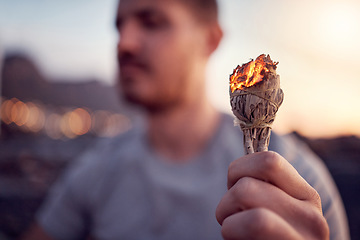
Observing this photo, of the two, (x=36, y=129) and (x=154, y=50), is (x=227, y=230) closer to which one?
(x=154, y=50)

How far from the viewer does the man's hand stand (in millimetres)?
731

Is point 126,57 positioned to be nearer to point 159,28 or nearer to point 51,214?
point 159,28

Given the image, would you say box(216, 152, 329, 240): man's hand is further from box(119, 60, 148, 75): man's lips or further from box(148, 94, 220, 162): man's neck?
box(148, 94, 220, 162): man's neck

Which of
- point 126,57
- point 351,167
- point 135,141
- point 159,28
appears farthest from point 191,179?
point 351,167

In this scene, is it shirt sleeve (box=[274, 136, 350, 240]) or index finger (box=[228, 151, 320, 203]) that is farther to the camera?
shirt sleeve (box=[274, 136, 350, 240])

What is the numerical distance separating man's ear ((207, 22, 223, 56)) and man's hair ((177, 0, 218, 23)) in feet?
0.30

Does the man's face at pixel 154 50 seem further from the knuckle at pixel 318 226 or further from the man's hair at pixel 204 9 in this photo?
the knuckle at pixel 318 226

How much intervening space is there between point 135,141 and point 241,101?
2825 mm

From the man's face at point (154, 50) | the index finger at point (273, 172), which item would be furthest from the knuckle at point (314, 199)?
the man's face at point (154, 50)

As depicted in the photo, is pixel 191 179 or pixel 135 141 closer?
pixel 191 179

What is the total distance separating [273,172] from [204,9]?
291 centimetres

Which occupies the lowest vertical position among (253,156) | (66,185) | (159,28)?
(66,185)

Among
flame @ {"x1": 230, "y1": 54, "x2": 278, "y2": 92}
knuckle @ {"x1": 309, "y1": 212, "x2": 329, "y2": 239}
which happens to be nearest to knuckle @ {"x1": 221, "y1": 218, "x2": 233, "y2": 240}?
knuckle @ {"x1": 309, "y1": 212, "x2": 329, "y2": 239}

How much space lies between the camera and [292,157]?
220 centimetres
